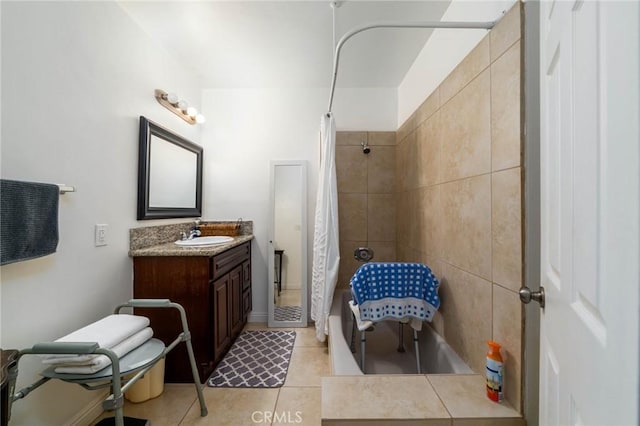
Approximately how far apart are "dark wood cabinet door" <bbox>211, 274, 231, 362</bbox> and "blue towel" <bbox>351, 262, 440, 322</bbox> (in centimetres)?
103

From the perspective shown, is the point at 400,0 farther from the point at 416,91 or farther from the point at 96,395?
the point at 96,395

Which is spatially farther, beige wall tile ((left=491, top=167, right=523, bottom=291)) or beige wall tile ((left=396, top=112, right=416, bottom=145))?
beige wall tile ((left=396, top=112, right=416, bottom=145))

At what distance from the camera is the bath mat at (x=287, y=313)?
267 cm

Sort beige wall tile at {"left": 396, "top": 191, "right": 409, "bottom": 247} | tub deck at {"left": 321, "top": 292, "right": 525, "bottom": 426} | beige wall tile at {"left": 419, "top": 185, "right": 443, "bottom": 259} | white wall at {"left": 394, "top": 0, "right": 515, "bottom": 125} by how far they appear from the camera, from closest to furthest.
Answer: tub deck at {"left": 321, "top": 292, "right": 525, "bottom": 426} → white wall at {"left": 394, "top": 0, "right": 515, "bottom": 125} → beige wall tile at {"left": 419, "top": 185, "right": 443, "bottom": 259} → beige wall tile at {"left": 396, "top": 191, "right": 409, "bottom": 247}

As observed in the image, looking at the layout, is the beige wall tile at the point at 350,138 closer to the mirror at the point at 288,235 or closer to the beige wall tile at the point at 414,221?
the mirror at the point at 288,235

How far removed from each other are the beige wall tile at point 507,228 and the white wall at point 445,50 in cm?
72

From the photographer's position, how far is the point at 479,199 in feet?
3.92

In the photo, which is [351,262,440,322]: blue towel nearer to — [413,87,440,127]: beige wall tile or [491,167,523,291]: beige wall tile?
[491,167,523,291]: beige wall tile

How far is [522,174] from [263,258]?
238cm

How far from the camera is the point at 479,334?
118cm

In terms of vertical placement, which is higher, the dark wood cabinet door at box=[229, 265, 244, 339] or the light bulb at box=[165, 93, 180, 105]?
the light bulb at box=[165, 93, 180, 105]

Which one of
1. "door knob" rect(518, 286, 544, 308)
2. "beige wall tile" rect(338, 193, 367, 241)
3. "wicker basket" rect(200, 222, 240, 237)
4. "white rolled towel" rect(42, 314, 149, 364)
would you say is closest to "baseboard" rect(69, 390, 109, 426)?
"white rolled towel" rect(42, 314, 149, 364)

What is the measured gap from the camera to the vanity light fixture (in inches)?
80.1

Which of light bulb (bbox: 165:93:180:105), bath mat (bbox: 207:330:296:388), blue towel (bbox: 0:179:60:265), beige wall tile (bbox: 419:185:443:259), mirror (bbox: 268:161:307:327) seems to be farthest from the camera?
mirror (bbox: 268:161:307:327)
